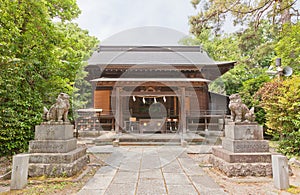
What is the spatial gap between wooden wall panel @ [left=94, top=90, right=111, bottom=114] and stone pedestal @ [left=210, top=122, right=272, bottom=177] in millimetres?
8021

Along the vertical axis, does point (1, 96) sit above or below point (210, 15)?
below

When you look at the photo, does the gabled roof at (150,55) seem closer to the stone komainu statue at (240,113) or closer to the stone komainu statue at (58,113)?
the stone komainu statue at (240,113)

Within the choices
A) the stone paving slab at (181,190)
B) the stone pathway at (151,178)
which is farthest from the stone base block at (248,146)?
the stone paving slab at (181,190)

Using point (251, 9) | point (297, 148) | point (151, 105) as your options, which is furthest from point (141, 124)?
point (251, 9)

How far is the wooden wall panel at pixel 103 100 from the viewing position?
1082cm

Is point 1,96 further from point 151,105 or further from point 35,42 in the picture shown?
point 151,105

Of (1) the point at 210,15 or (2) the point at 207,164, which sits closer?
(2) the point at 207,164

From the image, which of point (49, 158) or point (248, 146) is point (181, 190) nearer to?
point (248, 146)

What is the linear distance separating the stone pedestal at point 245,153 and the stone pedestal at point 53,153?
3.48 m

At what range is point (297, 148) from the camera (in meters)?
5.30

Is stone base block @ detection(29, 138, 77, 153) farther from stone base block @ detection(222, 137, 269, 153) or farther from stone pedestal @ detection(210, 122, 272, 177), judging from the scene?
stone base block @ detection(222, 137, 269, 153)

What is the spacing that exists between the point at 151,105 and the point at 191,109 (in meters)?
2.87

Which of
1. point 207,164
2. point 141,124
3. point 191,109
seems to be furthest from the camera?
point 191,109

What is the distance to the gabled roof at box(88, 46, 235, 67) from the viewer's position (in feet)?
37.9
